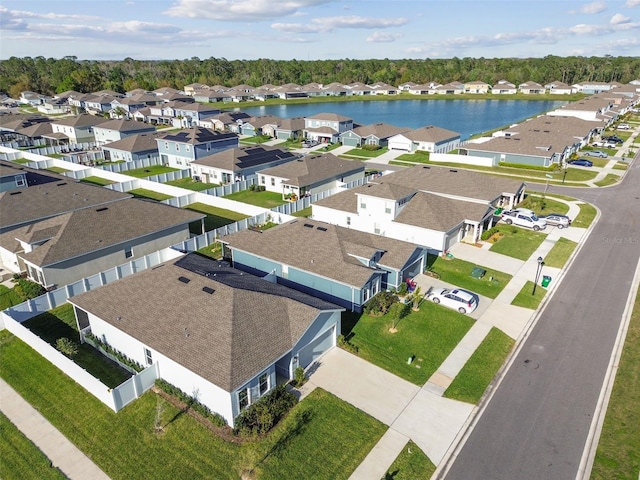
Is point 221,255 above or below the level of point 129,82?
below

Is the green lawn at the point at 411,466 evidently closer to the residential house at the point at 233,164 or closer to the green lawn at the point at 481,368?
the green lawn at the point at 481,368

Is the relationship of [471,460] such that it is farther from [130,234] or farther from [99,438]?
[130,234]

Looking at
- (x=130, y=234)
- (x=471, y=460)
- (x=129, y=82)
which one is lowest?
(x=471, y=460)

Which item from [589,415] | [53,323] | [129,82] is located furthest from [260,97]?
[589,415]

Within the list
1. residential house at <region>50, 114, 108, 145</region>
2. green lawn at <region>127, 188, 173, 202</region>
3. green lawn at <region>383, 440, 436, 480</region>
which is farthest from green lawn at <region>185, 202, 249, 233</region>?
residential house at <region>50, 114, 108, 145</region>

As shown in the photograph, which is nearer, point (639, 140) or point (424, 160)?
point (424, 160)

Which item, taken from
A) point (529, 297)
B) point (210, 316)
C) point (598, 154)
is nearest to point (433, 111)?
point (598, 154)

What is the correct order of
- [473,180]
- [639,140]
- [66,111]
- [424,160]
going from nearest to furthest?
[473,180] < [424,160] < [639,140] < [66,111]
